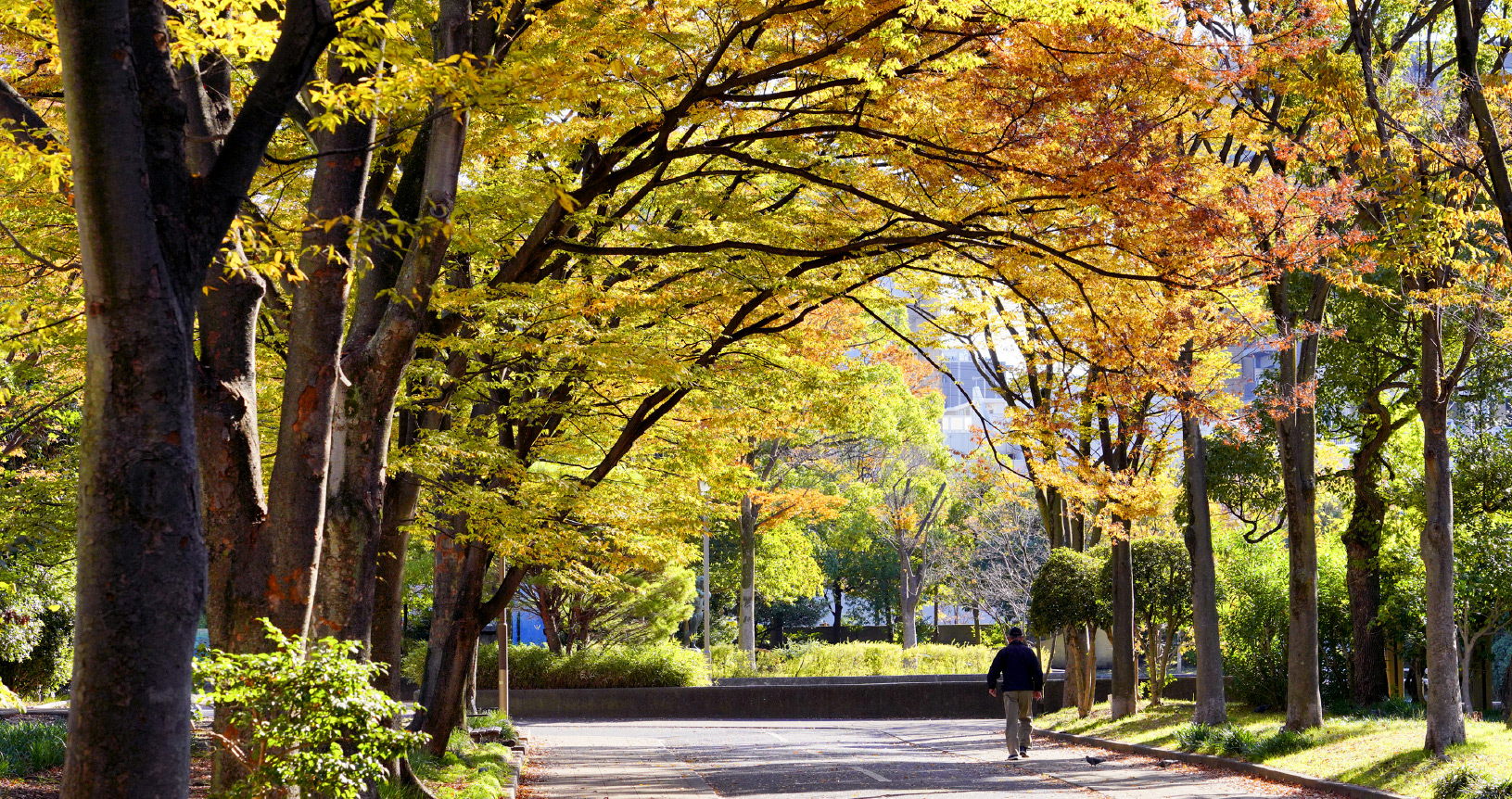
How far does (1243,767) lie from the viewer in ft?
45.0

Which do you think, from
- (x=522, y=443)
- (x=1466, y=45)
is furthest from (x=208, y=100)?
(x=1466, y=45)

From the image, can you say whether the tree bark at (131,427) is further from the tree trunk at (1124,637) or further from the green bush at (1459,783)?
the tree trunk at (1124,637)

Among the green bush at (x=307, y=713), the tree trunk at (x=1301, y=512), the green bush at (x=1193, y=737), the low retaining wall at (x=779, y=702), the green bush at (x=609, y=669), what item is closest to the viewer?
the green bush at (x=307, y=713)

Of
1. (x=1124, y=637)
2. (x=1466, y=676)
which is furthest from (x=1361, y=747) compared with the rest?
(x=1124, y=637)

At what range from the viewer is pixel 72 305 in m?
11.2

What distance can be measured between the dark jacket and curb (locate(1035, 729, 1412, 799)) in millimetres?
1837

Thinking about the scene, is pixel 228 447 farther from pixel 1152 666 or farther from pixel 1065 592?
pixel 1152 666

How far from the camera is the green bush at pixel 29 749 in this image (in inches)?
432

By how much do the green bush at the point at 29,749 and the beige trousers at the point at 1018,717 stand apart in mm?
10949

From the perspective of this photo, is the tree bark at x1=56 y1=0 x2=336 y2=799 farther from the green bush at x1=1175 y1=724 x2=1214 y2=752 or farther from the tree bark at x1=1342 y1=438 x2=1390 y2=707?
the tree bark at x1=1342 y1=438 x2=1390 y2=707

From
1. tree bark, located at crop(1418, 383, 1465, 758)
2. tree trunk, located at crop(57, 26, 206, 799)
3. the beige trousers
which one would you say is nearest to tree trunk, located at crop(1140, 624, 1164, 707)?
the beige trousers

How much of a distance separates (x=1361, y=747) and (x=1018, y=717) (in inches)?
170

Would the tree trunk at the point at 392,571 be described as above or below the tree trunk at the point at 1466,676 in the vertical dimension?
above

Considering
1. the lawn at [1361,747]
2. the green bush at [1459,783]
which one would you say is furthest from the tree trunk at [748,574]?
the green bush at [1459,783]
